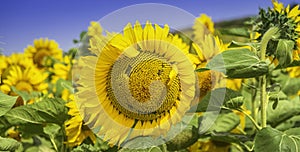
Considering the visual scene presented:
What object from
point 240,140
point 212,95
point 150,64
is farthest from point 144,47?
point 240,140

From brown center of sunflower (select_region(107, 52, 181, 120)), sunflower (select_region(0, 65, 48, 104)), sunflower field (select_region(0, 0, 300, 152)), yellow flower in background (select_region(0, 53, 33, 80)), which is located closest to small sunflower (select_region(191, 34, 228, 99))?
sunflower field (select_region(0, 0, 300, 152))

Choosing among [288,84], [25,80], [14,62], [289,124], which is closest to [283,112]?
[289,124]

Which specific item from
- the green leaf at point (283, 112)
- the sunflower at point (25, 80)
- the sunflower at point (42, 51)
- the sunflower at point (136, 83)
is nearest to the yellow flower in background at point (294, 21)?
the sunflower at point (136, 83)

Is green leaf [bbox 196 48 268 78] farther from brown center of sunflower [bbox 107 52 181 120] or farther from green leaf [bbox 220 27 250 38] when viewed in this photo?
green leaf [bbox 220 27 250 38]

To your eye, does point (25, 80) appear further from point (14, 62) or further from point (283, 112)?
point (283, 112)

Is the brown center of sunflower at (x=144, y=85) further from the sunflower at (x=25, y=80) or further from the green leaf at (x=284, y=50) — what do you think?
the sunflower at (x=25, y=80)

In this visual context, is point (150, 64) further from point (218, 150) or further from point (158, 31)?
point (218, 150)
